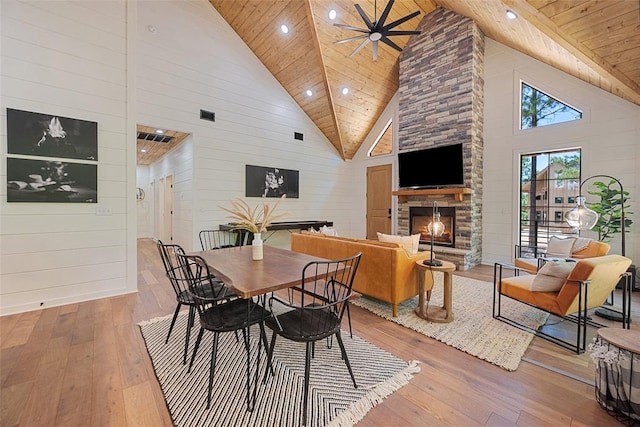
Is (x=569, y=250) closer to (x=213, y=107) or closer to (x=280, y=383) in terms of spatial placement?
(x=280, y=383)

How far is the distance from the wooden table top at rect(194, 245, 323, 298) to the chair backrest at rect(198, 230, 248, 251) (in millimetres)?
2384

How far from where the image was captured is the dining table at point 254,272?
172 cm

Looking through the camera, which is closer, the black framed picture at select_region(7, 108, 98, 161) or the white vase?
the white vase

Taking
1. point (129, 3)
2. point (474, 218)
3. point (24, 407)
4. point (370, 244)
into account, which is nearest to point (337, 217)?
point (474, 218)

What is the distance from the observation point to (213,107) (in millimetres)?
5234

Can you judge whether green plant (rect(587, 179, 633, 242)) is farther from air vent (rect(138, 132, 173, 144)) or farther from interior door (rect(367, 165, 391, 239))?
air vent (rect(138, 132, 173, 144))

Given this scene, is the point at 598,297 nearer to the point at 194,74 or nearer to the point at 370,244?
the point at 370,244

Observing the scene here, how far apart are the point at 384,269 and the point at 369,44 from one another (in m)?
4.93

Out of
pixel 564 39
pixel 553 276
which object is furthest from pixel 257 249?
pixel 564 39

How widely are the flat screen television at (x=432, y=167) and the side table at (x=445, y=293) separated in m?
2.94

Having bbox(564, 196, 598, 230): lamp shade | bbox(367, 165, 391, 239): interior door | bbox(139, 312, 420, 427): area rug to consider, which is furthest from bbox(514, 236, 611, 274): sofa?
bbox(367, 165, 391, 239): interior door

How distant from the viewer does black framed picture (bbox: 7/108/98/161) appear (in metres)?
3.08

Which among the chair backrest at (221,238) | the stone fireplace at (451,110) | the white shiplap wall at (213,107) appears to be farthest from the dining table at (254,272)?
the stone fireplace at (451,110)

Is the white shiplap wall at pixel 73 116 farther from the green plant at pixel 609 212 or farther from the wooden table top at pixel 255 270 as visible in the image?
the green plant at pixel 609 212
